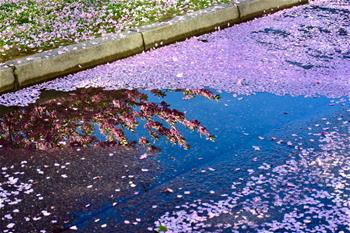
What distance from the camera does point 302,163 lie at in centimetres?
394

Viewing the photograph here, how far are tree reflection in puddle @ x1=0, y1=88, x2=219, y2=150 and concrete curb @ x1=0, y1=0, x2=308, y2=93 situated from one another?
664 mm

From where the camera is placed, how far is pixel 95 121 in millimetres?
4852

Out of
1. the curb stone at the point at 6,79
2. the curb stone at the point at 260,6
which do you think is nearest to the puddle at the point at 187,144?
the curb stone at the point at 6,79

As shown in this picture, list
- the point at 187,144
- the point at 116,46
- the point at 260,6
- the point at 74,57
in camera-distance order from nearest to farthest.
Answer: the point at 187,144 < the point at 74,57 < the point at 116,46 < the point at 260,6

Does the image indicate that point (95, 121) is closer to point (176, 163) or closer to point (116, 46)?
point (176, 163)

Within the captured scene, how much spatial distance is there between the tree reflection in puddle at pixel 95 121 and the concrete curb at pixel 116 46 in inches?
26.2

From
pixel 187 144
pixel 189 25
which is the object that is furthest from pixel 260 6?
pixel 187 144

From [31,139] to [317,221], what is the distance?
235 centimetres

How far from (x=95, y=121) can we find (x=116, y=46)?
1.99 m

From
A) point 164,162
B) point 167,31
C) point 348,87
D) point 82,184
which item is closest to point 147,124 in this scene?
point 164,162

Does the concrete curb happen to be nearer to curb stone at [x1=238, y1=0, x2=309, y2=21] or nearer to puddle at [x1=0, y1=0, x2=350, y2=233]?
curb stone at [x1=238, y1=0, x2=309, y2=21]

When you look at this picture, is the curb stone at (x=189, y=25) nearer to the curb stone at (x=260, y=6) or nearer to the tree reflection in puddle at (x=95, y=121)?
the curb stone at (x=260, y=6)

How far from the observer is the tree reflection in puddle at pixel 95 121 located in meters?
4.52

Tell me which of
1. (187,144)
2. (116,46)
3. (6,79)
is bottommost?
(187,144)
